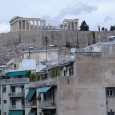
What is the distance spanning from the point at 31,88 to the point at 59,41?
75688 millimetres

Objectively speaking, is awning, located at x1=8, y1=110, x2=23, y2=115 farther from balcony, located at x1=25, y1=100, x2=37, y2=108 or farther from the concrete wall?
the concrete wall

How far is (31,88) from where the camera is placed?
57938 mm

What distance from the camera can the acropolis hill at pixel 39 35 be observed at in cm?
13038

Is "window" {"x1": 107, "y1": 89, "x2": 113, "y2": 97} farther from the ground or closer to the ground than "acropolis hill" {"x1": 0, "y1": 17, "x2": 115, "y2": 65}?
closer to the ground

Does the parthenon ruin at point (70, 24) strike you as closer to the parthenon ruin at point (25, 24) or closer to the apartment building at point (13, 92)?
the parthenon ruin at point (25, 24)

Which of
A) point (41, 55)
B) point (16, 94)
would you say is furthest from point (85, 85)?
point (41, 55)

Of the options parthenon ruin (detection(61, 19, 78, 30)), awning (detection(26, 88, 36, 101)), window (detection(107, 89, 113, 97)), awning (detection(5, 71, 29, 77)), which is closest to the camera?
window (detection(107, 89, 113, 97))

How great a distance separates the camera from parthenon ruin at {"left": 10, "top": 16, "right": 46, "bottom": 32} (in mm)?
135500

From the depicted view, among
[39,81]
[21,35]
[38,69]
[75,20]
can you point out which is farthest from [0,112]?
[75,20]

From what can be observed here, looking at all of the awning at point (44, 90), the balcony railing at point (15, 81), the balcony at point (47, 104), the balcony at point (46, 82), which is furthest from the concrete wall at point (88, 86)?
the balcony railing at point (15, 81)

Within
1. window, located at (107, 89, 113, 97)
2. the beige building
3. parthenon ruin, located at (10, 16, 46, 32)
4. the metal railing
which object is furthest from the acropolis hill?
window, located at (107, 89, 113, 97)

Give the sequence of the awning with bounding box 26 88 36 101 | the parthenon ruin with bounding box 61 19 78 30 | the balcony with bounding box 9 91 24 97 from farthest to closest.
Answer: the parthenon ruin with bounding box 61 19 78 30
the balcony with bounding box 9 91 24 97
the awning with bounding box 26 88 36 101

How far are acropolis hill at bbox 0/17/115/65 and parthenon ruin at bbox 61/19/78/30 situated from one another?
75.7 inches

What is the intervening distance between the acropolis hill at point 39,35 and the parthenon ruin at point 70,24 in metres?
1.92
